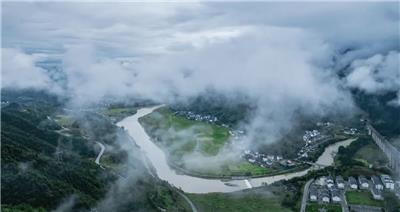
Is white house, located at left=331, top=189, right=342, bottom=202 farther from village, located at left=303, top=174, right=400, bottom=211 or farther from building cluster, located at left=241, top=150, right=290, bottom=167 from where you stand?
building cluster, located at left=241, top=150, right=290, bottom=167

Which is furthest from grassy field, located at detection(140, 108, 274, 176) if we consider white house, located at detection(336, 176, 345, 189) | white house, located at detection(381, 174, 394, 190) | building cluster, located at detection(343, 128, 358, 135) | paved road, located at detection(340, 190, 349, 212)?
building cluster, located at detection(343, 128, 358, 135)

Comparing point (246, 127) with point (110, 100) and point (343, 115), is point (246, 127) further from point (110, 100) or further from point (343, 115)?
point (110, 100)

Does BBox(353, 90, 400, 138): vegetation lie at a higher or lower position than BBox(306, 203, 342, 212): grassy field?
lower

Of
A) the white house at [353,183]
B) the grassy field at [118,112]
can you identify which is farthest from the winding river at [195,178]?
the grassy field at [118,112]

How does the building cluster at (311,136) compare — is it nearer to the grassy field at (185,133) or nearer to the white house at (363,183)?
the grassy field at (185,133)

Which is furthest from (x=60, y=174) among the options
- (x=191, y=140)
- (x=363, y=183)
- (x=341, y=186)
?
(x=191, y=140)

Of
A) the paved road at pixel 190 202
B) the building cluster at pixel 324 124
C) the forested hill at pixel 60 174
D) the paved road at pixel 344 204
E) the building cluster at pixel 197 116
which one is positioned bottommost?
the building cluster at pixel 197 116

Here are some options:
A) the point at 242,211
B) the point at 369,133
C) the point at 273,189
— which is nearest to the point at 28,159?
the point at 242,211

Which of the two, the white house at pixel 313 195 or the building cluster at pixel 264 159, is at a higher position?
the white house at pixel 313 195
